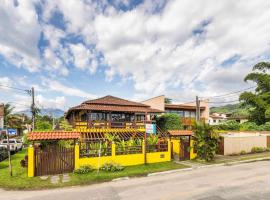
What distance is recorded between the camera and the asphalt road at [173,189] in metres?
10.0

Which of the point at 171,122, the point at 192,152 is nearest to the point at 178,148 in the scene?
the point at 192,152

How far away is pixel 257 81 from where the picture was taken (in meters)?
41.9

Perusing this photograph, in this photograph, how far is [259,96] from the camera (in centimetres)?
4050

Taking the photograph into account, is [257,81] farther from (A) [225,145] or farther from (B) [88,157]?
(B) [88,157]

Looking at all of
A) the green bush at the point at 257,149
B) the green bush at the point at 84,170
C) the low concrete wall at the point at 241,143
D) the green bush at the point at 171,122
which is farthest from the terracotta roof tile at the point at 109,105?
the green bush at the point at 257,149

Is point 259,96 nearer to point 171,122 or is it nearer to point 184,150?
point 171,122

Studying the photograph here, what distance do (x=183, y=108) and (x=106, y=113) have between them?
20946 millimetres

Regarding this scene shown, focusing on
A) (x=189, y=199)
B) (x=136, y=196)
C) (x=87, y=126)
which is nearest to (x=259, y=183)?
(x=189, y=199)

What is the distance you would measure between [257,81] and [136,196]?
132 feet

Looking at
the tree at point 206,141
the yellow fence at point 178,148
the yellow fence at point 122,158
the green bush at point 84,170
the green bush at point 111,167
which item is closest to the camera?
the yellow fence at point 122,158

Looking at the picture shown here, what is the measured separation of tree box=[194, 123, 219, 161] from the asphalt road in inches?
182

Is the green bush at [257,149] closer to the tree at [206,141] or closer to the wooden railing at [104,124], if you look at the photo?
the tree at [206,141]

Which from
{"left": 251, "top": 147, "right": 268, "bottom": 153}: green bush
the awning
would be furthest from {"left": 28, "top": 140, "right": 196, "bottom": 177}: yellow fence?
{"left": 251, "top": 147, "right": 268, "bottom": 153}: green bush

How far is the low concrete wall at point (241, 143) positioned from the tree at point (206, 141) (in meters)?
5.00
